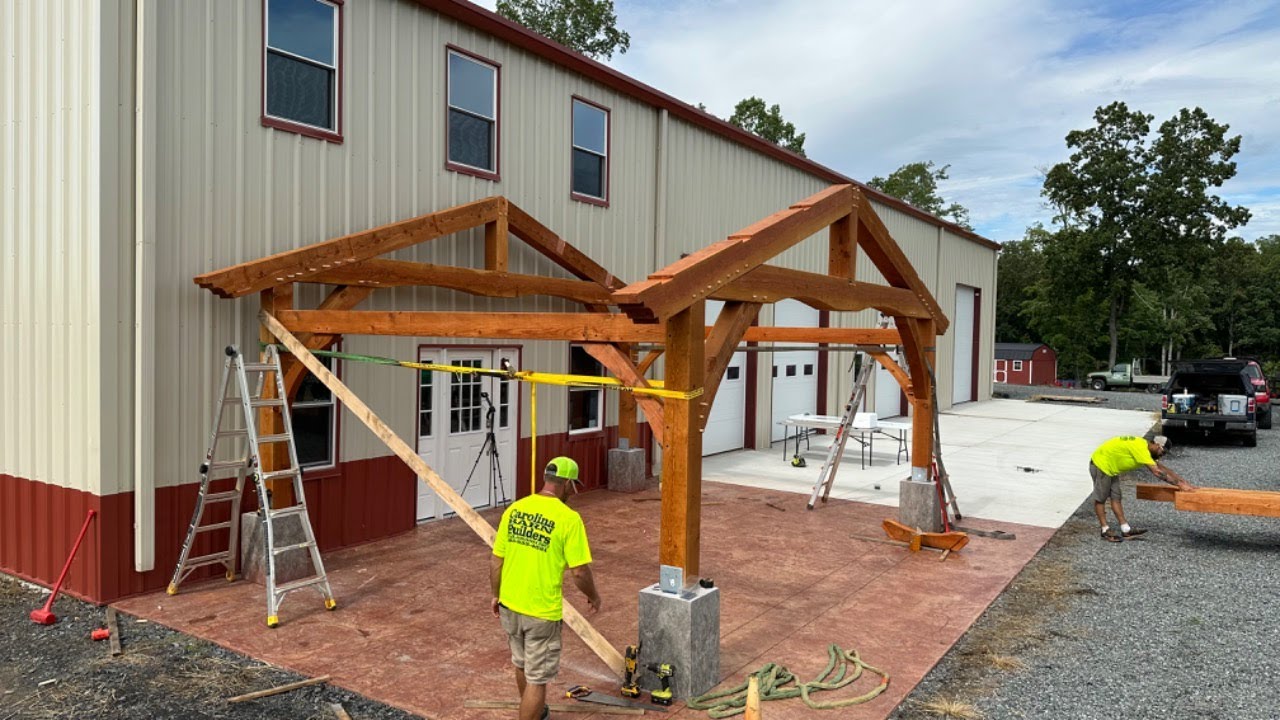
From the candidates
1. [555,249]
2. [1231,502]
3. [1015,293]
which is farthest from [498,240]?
[1015,293]

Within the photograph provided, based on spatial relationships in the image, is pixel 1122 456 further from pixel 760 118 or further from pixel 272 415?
pixel 760 118

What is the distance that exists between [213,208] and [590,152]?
19.9ft

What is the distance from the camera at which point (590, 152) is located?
12.8 meters

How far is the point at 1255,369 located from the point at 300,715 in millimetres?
25367

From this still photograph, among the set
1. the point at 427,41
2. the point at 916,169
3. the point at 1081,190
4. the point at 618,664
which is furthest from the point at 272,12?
the point at 916,169

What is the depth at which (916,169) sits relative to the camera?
71375 millimetres

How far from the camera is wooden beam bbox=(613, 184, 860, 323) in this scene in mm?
5043

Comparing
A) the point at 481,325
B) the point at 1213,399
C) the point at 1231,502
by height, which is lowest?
the point at 1231,502

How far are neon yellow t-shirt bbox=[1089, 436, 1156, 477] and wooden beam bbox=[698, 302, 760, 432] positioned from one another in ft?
20.7

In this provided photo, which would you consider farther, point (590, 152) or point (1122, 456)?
point (590, 152)

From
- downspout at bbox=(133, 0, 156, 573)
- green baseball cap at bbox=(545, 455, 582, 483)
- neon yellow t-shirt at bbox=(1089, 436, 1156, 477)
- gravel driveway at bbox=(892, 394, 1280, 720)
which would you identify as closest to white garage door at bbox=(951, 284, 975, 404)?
gravel driveway at bbox=(892, 394, 1280, 720)

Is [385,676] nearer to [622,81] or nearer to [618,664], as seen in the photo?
[618,664]

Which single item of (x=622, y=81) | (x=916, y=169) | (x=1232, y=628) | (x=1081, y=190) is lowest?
(x=1232, y=628)

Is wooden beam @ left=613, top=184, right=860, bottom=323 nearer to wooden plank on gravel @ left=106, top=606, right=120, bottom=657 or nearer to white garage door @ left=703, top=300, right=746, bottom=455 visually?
wooden plank on gravel @ left=106, top=606, right=120, bottom=657
